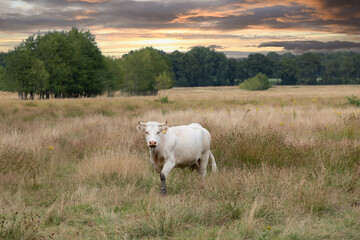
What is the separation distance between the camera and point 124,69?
3282 inches

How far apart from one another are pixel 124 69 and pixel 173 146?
78862 millimetres

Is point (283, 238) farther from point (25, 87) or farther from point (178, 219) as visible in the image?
point (25, 87)

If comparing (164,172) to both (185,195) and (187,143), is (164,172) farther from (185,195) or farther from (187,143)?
(187,143)

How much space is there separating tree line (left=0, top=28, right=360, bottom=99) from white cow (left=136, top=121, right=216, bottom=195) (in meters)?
51.1

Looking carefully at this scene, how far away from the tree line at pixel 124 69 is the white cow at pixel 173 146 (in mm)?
51062

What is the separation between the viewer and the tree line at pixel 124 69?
56.7m

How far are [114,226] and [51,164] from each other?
157 inches

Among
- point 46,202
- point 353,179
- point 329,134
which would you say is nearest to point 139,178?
point 46,202

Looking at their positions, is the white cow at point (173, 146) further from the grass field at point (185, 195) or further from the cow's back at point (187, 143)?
the grass field at point (185, 195)

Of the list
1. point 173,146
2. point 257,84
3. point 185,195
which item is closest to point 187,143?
point 173,146

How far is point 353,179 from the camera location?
6785 millimetres

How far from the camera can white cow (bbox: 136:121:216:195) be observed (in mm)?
6082

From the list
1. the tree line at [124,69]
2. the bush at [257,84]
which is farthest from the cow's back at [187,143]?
the bush at [257,84]

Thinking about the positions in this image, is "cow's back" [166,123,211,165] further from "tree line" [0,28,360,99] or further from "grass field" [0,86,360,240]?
"tree line" [0,28,360,99]
